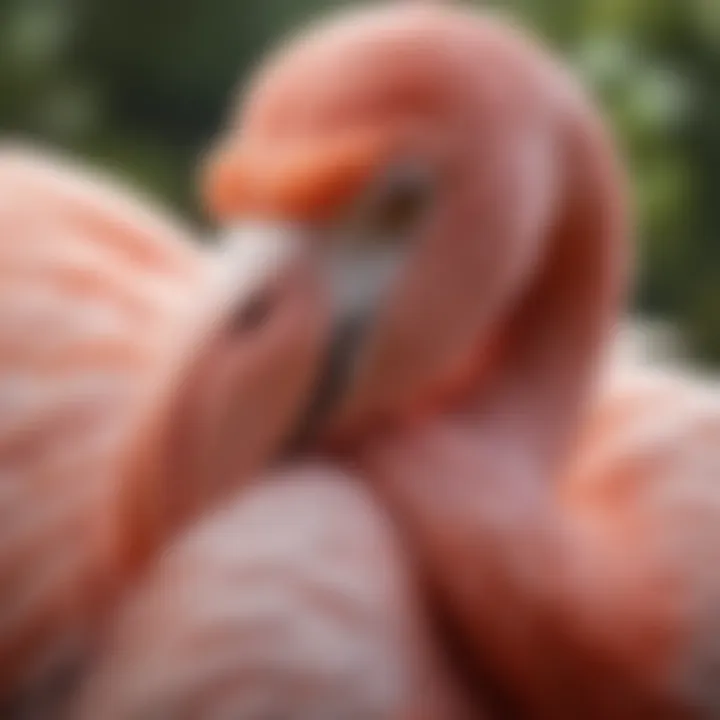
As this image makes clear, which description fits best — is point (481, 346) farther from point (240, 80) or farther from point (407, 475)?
point (240, 80)

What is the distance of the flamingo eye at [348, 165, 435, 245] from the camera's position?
0.62 m

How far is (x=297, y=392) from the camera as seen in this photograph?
2.06 ft

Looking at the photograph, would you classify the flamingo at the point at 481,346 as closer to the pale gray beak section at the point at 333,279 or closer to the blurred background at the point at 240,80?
the pale gray beak section at the point at 333,279

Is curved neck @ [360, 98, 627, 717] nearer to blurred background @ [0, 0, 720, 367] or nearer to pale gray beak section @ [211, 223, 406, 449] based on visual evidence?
pale gray beak section @ [211, 223, 406, 449]

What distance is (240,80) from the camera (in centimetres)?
104

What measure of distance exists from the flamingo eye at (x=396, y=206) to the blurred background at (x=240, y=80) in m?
0.42

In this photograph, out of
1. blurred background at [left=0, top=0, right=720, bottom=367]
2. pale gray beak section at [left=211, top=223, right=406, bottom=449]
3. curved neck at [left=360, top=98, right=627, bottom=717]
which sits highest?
blurred background at [left=0, top=0, right=720, bottom=367]

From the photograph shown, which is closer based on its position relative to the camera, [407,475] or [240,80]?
[407,475]

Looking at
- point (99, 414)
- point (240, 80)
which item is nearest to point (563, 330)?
point (99, 414)

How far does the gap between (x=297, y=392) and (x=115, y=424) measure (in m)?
0.08

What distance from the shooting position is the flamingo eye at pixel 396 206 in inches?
24.5

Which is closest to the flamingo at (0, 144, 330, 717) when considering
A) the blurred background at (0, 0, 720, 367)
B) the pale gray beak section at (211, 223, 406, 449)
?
the pale gray beak section at (211, 223, 406, 449)

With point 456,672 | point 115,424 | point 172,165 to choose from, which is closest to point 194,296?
point 115,424

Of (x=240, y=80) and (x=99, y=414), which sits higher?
(x=240, y=80)
